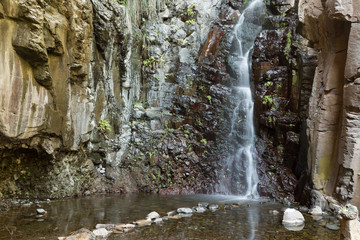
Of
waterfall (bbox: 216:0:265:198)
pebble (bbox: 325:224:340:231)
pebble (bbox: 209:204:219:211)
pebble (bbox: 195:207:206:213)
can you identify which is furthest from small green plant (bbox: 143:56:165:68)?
pebble (bbox: 325:224:340:231)

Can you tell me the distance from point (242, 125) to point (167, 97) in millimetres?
4419

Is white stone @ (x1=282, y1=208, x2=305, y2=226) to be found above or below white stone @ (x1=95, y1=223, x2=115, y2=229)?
below

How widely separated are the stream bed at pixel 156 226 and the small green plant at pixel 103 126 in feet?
10.8

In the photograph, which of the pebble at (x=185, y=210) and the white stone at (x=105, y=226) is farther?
the pebble at (x=185, y=210)

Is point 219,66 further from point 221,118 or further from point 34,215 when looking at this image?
point 34,215

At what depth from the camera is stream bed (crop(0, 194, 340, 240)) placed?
230 inches

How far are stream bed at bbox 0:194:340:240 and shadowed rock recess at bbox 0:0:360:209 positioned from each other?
5.87ft

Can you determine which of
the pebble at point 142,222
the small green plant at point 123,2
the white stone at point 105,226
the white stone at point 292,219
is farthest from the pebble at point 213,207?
the small green plant at point 123,2

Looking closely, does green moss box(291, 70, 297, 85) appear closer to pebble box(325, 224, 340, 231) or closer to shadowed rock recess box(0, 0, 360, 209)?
shadowed rock recess box(0, 0, 360, 209)

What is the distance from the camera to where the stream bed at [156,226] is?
5844 mm

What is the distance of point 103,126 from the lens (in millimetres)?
11828

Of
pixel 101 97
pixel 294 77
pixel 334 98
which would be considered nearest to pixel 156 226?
pixel 101 97

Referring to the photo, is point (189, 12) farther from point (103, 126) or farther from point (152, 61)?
point (103, 126)

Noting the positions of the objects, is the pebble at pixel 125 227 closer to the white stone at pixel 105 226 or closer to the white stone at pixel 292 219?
the white stone at pixel 105 226
